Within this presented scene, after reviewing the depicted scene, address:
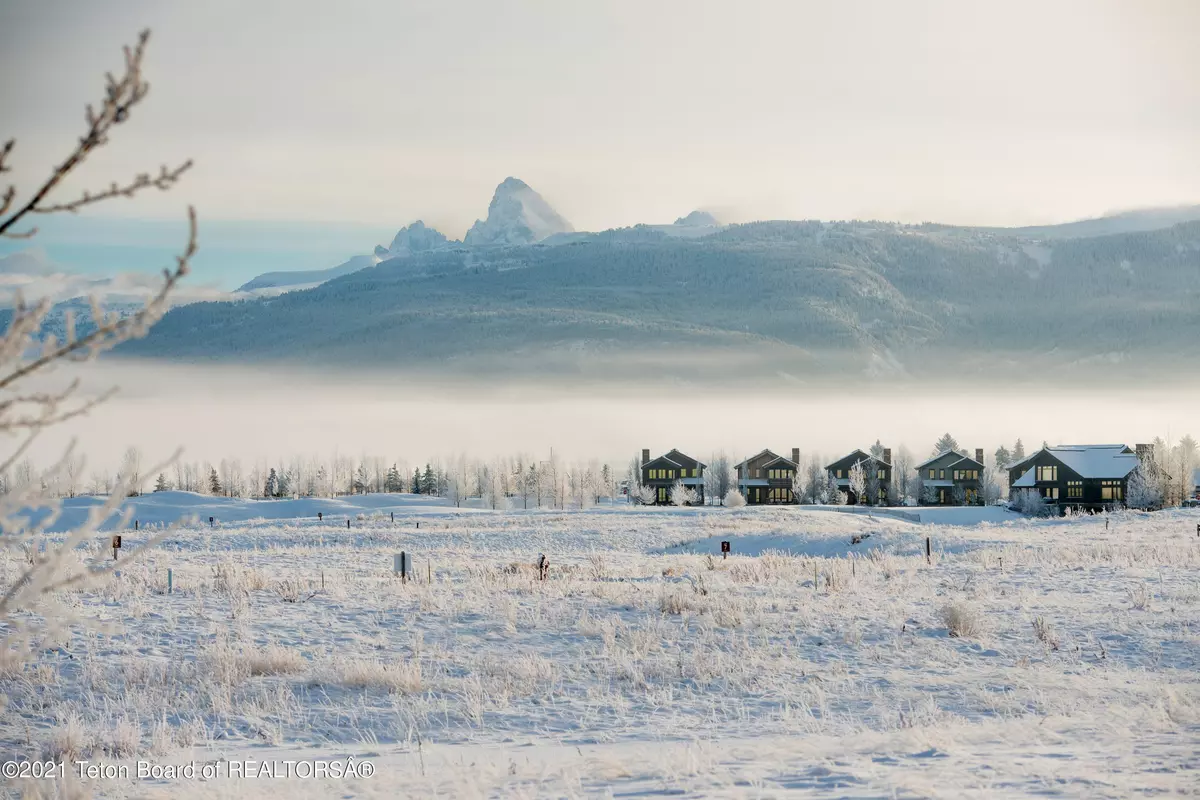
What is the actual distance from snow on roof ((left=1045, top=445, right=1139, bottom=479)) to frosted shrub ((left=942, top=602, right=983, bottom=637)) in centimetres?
8101

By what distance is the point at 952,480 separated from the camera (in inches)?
4281

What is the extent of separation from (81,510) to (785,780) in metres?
75.0

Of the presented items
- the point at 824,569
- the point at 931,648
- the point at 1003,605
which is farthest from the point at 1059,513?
the point at 931,648

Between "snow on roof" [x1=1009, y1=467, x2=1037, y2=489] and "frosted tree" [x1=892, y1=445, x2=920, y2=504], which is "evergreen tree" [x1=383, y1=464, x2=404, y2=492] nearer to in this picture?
"frosted tree" [x1=892, y1=445, x2=920, y2=504]

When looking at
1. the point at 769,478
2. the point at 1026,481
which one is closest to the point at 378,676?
the point at 1026,481

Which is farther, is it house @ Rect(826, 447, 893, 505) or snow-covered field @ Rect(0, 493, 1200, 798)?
house @ Rect(826, 447, 893, 505)

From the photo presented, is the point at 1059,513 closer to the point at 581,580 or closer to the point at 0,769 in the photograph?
the point at 581,580

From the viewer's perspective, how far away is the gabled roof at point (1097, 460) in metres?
90.6

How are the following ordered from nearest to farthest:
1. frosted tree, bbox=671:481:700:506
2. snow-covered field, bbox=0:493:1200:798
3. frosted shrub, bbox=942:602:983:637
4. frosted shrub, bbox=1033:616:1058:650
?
snow-covered field, bbox=0:493:1200:798 < frosted shrub, bbox=1033:616:1058:650 < frosted shrub, bbox=942:602:983:637 < frosted tree, bbox=671:481:700:506

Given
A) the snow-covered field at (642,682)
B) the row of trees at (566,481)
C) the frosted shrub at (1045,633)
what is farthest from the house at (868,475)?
the frosted shrub at (1045,633)

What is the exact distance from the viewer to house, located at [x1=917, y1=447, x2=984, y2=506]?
4227 inches

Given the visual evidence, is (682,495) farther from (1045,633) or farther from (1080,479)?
(1045,633)

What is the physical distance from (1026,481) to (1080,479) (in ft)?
14.2

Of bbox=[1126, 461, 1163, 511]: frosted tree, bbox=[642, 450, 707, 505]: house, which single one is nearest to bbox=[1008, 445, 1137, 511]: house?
bbox=[1126, 461, 1163, 511]: frosted tree
